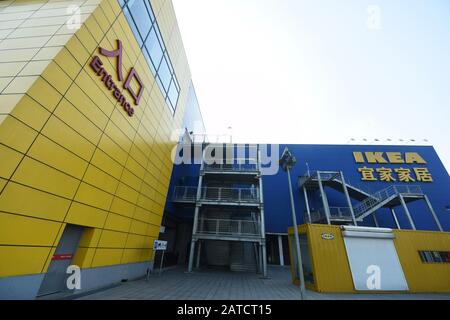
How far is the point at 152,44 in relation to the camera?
10922mm

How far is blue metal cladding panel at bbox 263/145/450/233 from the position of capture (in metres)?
19.0

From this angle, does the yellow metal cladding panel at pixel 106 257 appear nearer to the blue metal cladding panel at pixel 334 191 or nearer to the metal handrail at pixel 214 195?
the metal handrail at pixel 214 195

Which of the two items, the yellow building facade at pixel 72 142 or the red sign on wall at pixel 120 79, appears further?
the red sign on wall at pixel 120 79

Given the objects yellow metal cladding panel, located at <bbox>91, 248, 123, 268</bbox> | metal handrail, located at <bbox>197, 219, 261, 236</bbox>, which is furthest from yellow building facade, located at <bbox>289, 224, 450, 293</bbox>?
yellow metal cladding panel, located at <bbox>91, 248, 123, 268</bbox>

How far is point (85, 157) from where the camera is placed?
650cm

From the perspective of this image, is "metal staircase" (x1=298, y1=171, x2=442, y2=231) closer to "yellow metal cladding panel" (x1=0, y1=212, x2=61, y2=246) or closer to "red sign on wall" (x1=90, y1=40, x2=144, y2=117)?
"red sign on wall" (x1=90, y1=40, x2=144, y2=117)

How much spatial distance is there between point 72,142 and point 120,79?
3.88m

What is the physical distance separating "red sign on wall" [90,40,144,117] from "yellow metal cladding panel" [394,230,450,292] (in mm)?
15879

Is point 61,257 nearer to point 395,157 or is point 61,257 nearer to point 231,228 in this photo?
point 231,228

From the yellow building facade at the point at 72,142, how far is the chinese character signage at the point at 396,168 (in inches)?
970

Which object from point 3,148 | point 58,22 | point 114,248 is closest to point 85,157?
point 3,148

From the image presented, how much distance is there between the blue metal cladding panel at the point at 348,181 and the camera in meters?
19.0

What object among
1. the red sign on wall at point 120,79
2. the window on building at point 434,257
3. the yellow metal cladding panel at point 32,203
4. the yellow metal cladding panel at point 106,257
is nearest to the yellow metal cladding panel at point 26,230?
the yellow metal cladding panel at point 32,203
